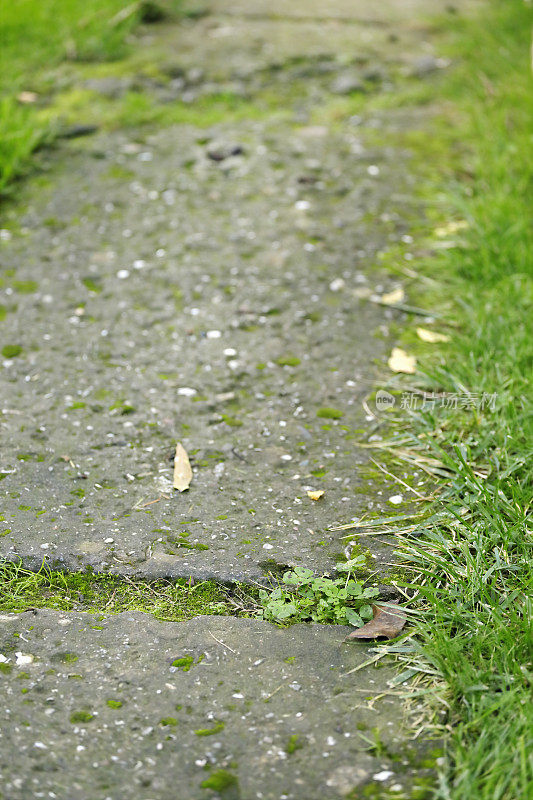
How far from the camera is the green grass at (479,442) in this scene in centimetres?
131

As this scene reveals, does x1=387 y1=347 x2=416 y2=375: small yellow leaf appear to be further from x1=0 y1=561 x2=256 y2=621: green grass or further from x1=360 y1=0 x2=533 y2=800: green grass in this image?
x1=0 y1=561 x2=256 y2=621: green grass

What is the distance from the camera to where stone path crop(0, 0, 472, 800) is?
134cm

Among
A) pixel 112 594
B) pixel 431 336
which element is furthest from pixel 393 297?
pixel 112 594

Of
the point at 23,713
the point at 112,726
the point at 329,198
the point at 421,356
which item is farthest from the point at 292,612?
the point at 329,198

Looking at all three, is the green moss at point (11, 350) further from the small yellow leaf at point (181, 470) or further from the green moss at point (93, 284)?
the small yellow leaf at point (181, 470)

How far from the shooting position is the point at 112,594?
1.64 metres

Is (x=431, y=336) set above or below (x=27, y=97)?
below

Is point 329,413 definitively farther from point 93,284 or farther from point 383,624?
point 93,284

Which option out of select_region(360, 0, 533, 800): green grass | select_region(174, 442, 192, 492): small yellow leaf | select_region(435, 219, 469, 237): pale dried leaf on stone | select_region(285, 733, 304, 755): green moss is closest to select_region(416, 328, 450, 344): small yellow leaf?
select_region(360, 0, 533, 800): green grass

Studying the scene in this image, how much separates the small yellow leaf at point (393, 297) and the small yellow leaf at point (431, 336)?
0.61ft

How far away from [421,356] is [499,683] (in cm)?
118

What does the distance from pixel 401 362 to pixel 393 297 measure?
0.38 metres

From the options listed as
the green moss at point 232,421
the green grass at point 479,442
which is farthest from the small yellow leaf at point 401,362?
the green moss at point 232,421

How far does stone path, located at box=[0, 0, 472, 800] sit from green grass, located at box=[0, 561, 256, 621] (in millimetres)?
30
